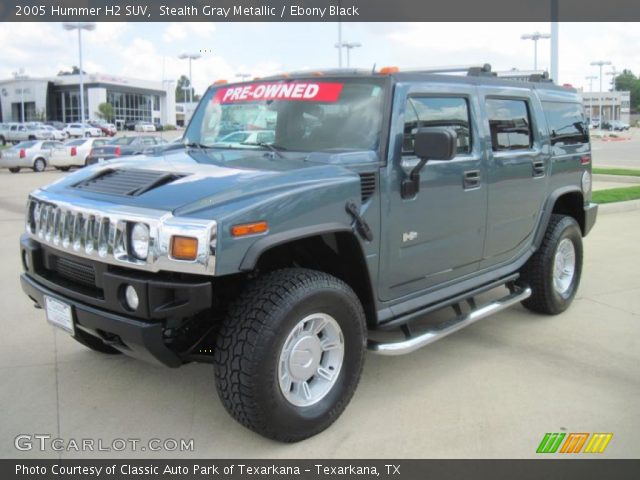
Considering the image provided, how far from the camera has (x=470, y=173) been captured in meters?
4.22

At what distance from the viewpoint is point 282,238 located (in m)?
3.06

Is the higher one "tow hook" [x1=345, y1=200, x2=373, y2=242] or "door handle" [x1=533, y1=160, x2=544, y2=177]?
"door handle" [x1=533, y1=160, x2=544, y2=177]

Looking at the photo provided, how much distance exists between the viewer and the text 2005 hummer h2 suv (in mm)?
2961

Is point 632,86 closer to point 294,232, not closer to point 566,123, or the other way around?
point 566,123

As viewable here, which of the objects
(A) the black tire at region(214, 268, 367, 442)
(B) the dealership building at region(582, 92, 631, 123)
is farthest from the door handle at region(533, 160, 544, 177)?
(B) the dealership building at region(582, 92, 631, 123)

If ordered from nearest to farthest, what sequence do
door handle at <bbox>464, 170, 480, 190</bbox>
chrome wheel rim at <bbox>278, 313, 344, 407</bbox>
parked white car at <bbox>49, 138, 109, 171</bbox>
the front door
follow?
chrome wheel rim at <bbox>278, 313, 344, 407</bbox> → the front door → door handle at <bbox>464, 170, 480, 190</bbox> → parked white car at <bbox>49, 138, 109, 171</bbox>

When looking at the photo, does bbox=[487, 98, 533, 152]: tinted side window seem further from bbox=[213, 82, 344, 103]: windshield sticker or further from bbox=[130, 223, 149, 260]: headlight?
bbox=[130, 223, 149, 260]: headlight

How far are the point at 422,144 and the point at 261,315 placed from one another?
4.40 ft

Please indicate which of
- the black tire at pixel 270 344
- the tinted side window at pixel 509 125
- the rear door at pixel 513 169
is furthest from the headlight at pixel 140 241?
the tinted side window at pixel 509 125

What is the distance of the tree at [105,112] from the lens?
73.8 meters

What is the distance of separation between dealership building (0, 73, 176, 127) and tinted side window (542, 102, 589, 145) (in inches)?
3099

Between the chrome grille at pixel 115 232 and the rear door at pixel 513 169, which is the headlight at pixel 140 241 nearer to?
the chrome grille at pixel 115 232

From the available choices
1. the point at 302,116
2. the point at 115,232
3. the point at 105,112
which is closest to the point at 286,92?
the point at 302,116

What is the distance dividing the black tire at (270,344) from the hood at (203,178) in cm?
49
